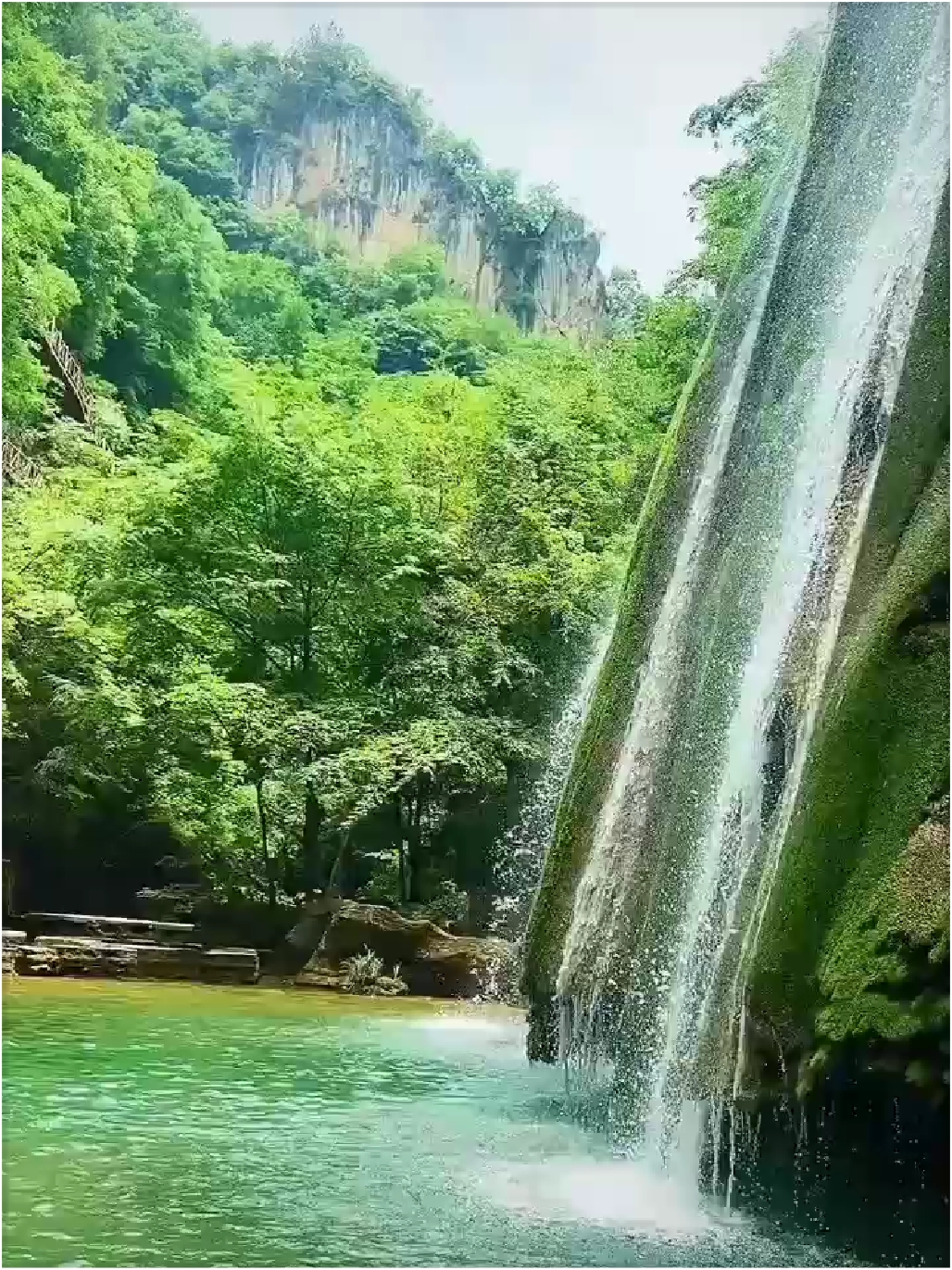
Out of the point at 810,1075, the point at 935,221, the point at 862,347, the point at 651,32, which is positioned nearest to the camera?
the point at 810,1075

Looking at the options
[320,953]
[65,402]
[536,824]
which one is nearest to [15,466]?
[65,402]

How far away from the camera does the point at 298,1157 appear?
459 cm

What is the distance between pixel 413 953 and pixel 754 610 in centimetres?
382

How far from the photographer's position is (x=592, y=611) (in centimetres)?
905

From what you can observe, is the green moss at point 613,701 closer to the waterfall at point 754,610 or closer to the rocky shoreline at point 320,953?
the waterfall at point 754,610

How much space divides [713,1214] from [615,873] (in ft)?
5.43

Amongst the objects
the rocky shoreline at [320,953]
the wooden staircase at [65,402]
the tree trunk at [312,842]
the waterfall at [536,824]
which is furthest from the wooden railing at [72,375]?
the waterfall at [536,824]

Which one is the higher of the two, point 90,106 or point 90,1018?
point 90,106

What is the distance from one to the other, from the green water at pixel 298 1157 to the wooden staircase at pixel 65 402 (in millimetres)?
2929

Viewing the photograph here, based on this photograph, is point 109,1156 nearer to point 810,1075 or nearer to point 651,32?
point 810,1075

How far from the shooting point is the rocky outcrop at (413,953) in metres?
8.06

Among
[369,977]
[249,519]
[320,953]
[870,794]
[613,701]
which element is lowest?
[369,977]

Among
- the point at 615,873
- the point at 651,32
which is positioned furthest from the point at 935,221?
the point at 615,873

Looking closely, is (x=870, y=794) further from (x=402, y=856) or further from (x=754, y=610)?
(x=402, y=856)
